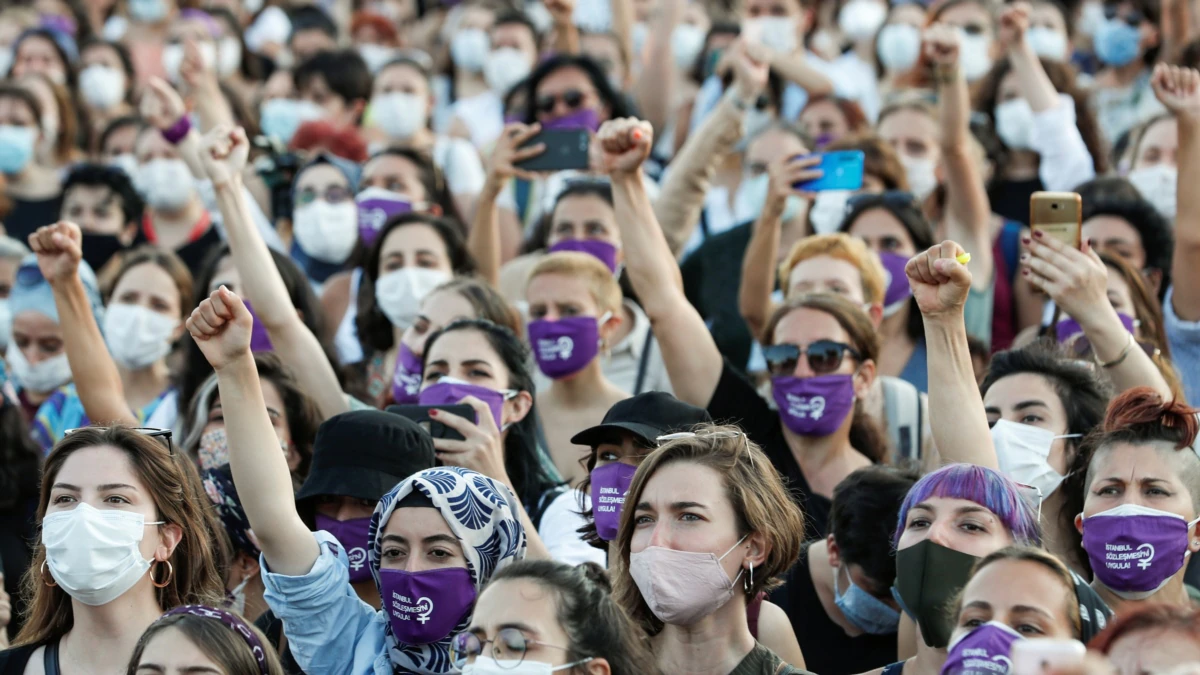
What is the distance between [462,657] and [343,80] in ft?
23.8

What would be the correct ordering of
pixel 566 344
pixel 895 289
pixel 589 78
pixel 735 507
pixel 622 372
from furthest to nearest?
pixel 589 78 → pixel 622 372 → pixel 895 289 → pixel 566 344 → pixel 735 507

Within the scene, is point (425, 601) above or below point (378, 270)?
below

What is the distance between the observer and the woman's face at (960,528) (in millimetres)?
4469

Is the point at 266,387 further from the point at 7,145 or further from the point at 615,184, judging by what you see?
the point at 7,145

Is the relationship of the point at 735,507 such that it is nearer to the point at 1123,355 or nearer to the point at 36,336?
the point at 1123,355

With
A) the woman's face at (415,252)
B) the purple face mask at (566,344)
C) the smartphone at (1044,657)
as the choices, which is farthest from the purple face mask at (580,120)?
the smartphone at (1044,657)

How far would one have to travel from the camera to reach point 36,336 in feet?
25.2

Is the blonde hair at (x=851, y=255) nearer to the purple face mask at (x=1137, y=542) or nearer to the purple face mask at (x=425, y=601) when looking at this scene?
the purple face mask at (x=1137, y=542)

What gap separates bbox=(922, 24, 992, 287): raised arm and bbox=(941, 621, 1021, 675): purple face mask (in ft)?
13.3

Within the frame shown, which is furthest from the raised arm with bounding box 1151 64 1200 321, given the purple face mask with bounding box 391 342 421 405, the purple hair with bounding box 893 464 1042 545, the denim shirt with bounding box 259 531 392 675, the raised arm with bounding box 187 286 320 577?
the raised arm with bounding box 187 286 320 577

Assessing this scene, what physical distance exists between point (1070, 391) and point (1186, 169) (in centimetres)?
141

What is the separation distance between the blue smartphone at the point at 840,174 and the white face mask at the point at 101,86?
714 centimetres

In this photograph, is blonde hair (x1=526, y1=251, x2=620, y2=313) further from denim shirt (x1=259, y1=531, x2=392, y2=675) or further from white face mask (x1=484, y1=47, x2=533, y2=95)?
white face mask (x1=484, y1=47, x2=533, y2=95)

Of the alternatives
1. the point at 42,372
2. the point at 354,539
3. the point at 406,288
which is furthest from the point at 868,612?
the point at 42,372
